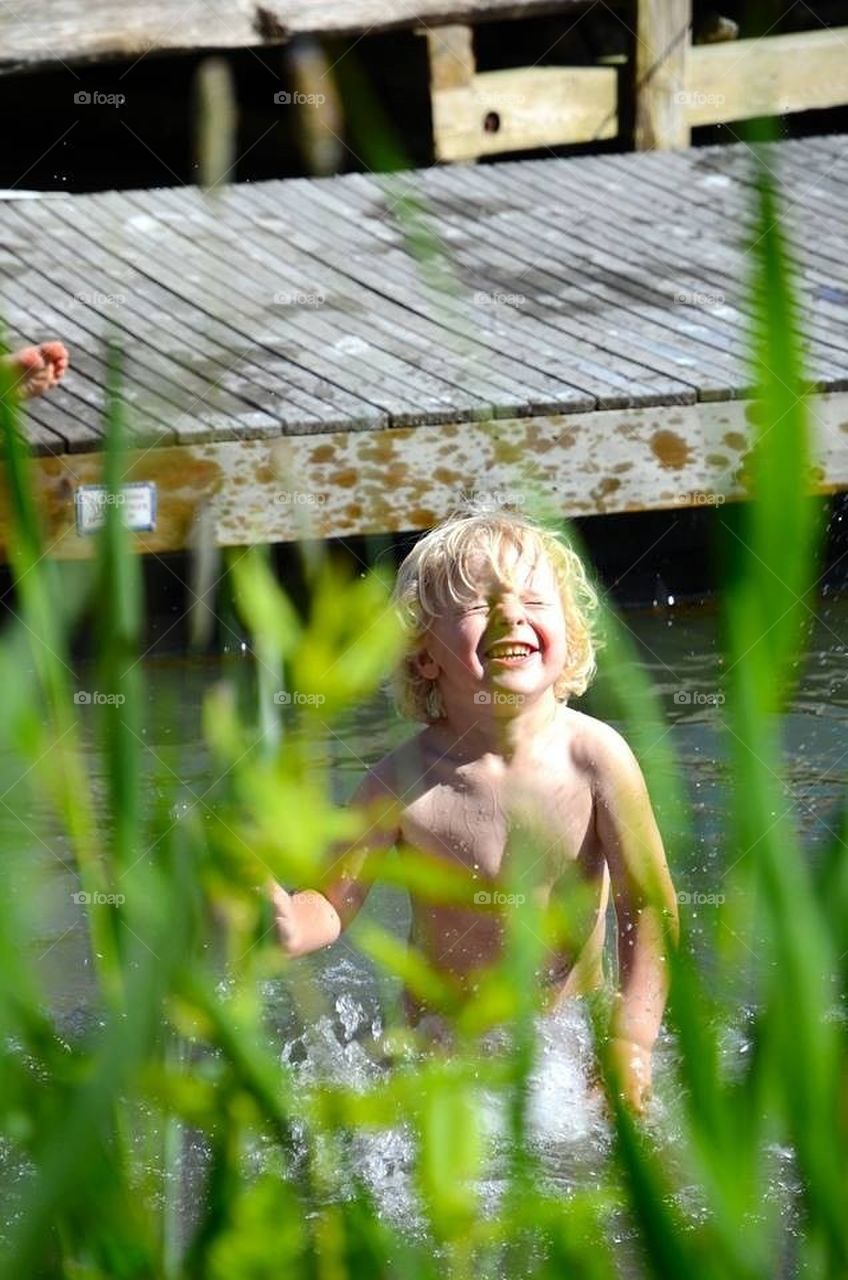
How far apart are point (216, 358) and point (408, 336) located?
634mm

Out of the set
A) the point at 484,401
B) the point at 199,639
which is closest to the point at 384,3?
the point at 484,401

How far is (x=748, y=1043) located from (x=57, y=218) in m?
6.13

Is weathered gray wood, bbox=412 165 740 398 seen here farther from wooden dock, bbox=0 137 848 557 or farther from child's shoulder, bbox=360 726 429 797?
child's shoulder, bbox=360 726 429 797

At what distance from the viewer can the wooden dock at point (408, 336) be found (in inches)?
210

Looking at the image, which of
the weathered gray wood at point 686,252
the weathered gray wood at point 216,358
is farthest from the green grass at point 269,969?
the weathered gray wood at point 686,252

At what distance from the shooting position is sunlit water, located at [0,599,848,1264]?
5.03 feet

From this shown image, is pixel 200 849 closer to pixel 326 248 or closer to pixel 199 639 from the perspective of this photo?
pixel 199 639

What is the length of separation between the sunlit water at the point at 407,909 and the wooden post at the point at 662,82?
89.5 inches

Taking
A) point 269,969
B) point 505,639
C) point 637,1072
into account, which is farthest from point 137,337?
point 269,969

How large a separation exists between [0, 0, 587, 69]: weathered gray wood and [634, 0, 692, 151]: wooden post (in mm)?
304

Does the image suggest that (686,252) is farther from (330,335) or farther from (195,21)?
(195,21)

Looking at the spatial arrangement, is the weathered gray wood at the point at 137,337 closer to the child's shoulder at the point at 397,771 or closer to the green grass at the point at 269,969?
the child's shoulder at the point at 397,771

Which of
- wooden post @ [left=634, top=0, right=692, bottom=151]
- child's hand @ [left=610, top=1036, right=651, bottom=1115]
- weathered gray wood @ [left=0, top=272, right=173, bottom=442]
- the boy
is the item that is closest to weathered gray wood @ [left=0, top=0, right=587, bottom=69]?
wooden post @ [left=634, top=0, right=692, bottom=151]

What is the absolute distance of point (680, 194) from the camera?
6984mm
